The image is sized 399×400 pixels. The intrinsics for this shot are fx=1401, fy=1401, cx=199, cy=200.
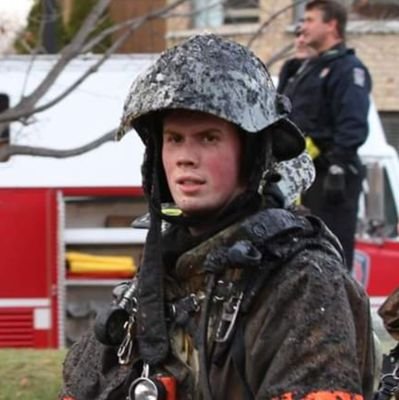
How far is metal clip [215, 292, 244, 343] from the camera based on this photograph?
257 cm

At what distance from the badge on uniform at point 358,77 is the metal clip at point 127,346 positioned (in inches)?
182

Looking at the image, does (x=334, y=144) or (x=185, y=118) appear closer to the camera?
(x=185, y=118)

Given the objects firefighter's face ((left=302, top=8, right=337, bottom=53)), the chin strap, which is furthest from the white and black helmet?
firefighter's face ((left=302, top=8, right=337, bottom=53))

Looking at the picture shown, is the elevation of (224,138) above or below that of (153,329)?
above

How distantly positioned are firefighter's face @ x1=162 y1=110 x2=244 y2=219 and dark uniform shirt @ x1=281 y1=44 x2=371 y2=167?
4.48m

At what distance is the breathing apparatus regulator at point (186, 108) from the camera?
2592 mm

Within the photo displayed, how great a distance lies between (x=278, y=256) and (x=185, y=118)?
0.32 meters

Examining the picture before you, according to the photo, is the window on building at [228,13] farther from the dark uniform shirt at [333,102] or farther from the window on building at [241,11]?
the dark uniform shirt at [333,102]

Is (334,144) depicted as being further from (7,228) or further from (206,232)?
(206,232)

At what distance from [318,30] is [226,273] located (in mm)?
4933

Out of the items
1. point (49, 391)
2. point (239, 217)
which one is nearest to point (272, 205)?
point (239, 217)

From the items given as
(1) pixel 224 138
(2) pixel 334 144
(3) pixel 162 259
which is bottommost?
(2) pixel 334 144

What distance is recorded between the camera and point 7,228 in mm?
8938

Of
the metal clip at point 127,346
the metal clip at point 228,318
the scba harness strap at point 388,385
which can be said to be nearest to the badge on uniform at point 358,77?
the scba harness strap at point 388,385
